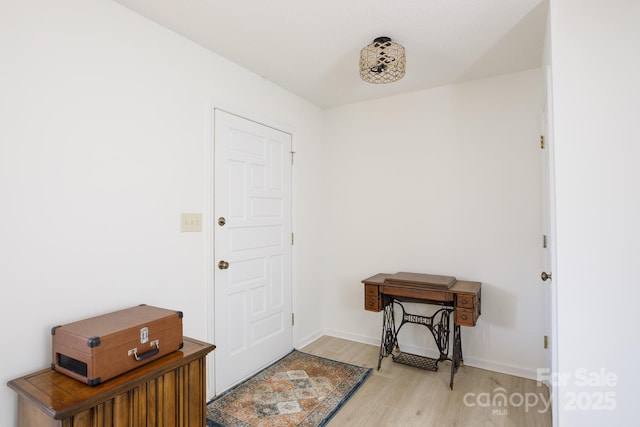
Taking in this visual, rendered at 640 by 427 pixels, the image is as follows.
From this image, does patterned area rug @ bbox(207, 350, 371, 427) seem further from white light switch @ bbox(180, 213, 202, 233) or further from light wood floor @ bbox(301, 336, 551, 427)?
white light switch @ bbox(180, 213, 202, 233)

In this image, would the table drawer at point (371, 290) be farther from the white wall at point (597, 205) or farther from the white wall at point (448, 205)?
the white wall at point (597, 205)

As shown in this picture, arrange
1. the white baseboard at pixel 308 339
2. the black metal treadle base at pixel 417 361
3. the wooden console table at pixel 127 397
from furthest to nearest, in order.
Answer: the white baseboard at pixel 308 339 → the black metal treadle base at pixel 417 361 → the wooden console table at pixel 127 397

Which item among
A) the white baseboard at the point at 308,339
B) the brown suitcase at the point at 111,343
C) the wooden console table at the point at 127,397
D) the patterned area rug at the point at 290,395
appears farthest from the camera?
the white baseboard at the point at 308,339

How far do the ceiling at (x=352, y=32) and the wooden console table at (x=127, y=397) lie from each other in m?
1.83

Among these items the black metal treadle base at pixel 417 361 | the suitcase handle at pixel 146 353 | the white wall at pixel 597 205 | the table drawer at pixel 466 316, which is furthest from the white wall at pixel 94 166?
the white wall at pixel 597 205

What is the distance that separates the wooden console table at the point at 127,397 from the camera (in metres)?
1.21

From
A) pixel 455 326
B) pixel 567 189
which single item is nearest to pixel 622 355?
pixel 567 189

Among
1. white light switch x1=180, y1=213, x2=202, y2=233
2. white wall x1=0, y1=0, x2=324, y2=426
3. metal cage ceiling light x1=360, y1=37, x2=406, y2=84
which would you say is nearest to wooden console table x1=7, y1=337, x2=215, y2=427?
white wall x1=0, y1=0, x2=324, y2=426

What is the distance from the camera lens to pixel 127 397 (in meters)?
1.35

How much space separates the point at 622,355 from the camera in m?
1.57

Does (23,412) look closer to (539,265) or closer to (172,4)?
(172,4)

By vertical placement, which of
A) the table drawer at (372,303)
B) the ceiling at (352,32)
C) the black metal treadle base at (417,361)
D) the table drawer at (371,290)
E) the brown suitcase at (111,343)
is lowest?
the black metal treadle base at (417,361)

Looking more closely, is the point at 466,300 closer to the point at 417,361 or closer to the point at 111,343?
the point at 417,361

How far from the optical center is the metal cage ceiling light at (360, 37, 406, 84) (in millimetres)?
2158
